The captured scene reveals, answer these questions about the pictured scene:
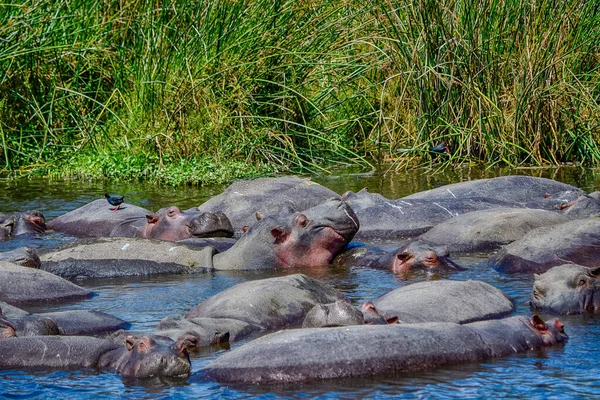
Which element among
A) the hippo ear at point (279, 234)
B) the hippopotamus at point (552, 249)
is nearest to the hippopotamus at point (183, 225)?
the hippo ear at point (279, 234)

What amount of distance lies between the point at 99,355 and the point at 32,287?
1.91 m

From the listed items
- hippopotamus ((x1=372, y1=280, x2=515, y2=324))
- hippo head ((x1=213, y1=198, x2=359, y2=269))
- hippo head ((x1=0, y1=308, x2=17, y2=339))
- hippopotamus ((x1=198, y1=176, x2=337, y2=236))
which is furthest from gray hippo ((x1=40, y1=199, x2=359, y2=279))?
hippo head ((x1=0, y1=308, x2=17, y2=339))

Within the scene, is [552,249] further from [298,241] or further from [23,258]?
[23,258]

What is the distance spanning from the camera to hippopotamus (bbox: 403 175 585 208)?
35.3 ft

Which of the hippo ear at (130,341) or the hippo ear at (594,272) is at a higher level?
the hippo ear at (594,272)

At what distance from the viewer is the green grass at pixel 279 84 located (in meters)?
13.9

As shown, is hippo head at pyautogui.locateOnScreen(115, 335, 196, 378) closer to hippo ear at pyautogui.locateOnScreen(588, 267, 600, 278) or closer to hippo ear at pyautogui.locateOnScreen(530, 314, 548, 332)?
hippo ear at pyautogui.locateOnScreen(530, 314, 548, 332)

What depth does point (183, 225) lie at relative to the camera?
9.88 meters

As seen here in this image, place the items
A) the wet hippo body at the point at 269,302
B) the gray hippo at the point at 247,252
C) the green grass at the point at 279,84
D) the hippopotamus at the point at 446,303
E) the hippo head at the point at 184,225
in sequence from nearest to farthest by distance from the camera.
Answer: the hippopotamus at the point at 446,303
the wet hippo body at the point at 269,302
the gray hippo at the point at 247,252
the hippo head at the point at 184,225
the green grass at the point at 279,84

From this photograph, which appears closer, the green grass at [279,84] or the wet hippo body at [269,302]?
the wet hippo body at [269,302]

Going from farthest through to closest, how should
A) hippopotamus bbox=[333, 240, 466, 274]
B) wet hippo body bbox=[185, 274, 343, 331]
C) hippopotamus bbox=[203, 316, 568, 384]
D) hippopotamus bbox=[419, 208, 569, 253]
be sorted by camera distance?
hippopotamus bbox=[419, 208, 569, 253], hippopotamus bbox=[333, 240, 466, 274], wet hippo body bbox=[185, 274, 343, 331], hippopotamus bbox=[203, 316, 568, 384]

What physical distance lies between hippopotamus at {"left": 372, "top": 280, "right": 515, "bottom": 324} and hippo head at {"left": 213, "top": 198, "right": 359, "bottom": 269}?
1.74m

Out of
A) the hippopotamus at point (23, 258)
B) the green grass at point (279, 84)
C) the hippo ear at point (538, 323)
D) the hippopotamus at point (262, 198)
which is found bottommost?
the hippo ear at point (538, 323)

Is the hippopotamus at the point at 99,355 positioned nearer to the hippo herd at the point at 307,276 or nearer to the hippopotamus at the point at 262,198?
Answer: the hippo herd at the point at 307,276
